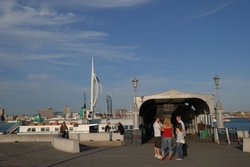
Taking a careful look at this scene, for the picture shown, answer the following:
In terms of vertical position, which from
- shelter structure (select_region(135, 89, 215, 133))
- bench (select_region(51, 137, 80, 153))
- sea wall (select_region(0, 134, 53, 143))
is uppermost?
shelter structure (select_region(135, 89, 215, 133))

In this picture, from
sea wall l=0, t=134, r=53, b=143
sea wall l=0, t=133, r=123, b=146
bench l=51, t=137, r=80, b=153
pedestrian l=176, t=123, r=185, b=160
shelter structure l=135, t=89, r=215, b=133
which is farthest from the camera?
sea wall l=0, t=134, r=53, b=143

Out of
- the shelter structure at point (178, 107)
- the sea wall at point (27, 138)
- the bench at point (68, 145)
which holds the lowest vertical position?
the bench at point (68, 145)

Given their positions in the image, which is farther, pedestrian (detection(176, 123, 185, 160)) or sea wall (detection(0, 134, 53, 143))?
sea wall (detection(0, 134, 53, 143))

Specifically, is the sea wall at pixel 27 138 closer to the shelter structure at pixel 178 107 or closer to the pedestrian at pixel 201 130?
the shelter structure at pixel 178 107

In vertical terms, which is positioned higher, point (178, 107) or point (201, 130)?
point (178, 107)

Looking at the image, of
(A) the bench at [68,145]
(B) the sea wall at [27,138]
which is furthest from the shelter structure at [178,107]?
(A) the bench at [68,145]

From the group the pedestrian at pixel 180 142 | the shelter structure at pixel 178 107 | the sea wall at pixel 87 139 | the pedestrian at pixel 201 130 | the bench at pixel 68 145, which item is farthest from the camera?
the pedestrian at pixel 201 130

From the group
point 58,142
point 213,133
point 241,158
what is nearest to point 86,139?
point 58,142

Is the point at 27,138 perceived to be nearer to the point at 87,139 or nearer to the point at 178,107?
the point at 87,139

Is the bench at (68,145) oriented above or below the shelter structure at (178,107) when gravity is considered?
below

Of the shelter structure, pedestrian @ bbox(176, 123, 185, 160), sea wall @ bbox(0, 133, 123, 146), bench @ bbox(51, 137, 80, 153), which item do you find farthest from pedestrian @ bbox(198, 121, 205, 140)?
bench @ bbox(51, 137, 80, 153)

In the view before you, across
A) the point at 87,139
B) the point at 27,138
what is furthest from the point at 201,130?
the point at 27,138

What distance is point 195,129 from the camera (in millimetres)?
32062

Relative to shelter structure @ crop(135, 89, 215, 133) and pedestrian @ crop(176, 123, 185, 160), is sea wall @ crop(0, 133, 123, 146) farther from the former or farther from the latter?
pedestrian @ crop(176, 123, 185, 160)
